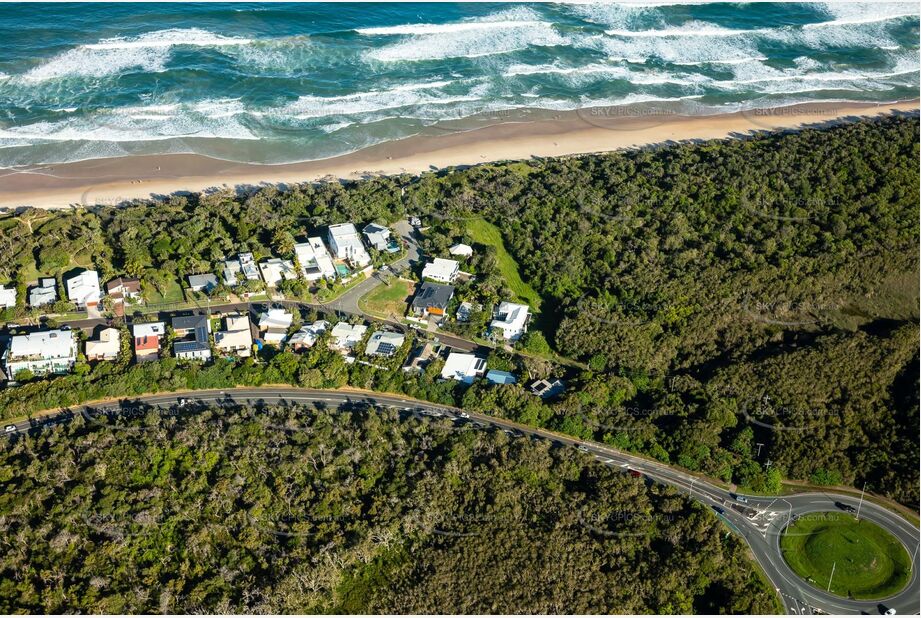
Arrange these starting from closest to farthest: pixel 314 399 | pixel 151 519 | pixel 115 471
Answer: pixel 151 519 → pixel 115 471 → pixel 314 399

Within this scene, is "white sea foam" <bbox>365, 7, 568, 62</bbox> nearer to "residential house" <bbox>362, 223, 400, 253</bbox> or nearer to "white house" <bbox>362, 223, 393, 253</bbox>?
"white house" <bbox>362, 223, 393, 253</bbox>

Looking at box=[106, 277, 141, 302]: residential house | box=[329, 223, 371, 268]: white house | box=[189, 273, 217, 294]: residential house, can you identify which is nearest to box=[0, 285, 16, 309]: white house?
box=[106, 277, 141, 302]: residential house

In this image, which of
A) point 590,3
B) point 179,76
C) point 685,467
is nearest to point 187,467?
point 685,467

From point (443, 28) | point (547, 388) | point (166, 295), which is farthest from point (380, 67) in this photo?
point (547, 388)

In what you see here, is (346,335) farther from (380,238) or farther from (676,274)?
(676,274)

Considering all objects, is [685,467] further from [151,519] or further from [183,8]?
[183,8]

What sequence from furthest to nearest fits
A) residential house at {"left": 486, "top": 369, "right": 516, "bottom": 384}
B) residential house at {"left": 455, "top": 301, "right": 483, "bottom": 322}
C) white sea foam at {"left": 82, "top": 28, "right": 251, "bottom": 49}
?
white sea foam at {"left": 82, "top": 28, "right": 251, "bottom": 49} → residential house at {"left": 455, "top": 301, "right": 483, "bottom": 322} → residential house at {"left": 486, "top": 369, "right": 516, "bottom": 384}
